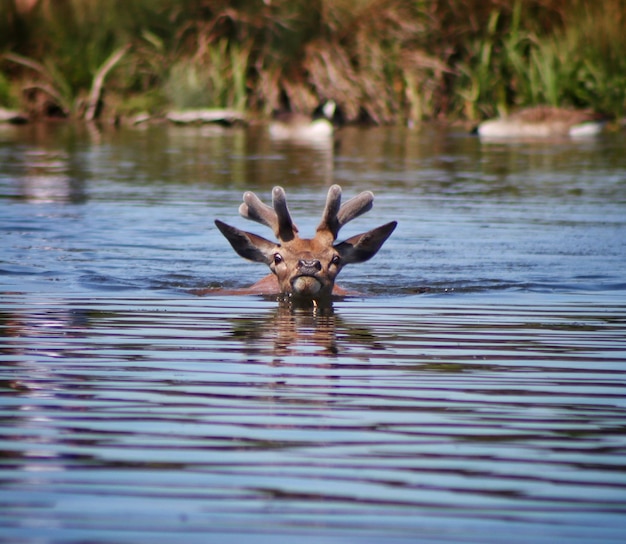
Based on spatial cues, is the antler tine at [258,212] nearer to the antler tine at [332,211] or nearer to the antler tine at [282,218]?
the antler tine at [282,218]

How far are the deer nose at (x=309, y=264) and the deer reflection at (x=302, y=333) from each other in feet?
0.91

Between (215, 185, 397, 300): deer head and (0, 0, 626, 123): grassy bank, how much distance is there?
24.5 meters

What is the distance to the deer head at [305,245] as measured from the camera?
9531mm

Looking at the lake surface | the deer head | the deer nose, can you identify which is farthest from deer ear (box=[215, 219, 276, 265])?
the deer nose

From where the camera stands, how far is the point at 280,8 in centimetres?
3506

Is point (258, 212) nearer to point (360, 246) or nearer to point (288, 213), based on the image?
point (288, 213)

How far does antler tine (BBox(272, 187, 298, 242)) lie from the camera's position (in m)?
9.55

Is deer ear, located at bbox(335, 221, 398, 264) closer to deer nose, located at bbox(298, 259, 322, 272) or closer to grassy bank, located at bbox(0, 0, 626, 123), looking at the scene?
deer nose, located at bbox(298, 259, 322, 272)

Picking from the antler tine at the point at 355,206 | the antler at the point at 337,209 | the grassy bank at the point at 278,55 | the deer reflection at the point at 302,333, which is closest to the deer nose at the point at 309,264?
the deer reflection at the point at 302,333

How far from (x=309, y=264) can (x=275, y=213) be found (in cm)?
58

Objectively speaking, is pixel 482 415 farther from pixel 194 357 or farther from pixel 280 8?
→ pixel 280 8

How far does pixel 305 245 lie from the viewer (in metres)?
9.74

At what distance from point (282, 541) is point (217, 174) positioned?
17425 millimetres

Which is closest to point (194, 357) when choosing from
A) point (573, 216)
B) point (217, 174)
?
point (573, 216)
